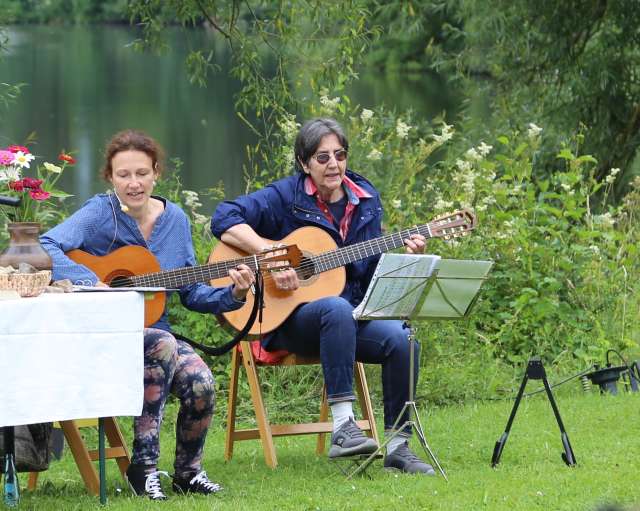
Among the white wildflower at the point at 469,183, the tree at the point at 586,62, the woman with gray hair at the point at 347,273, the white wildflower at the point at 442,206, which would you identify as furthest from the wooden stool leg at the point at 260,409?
the tree at the point at 586,62

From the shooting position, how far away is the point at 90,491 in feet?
15.4

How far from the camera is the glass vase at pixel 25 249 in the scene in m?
4.11

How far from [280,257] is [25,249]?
118 centimetres

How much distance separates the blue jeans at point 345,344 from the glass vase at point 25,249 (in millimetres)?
1209

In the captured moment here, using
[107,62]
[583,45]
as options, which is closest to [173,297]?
[583,45]

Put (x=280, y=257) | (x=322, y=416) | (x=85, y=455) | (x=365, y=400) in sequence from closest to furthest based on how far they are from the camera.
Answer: (x=85, y=455) < (x=280, y=257) < (x=365, y=400) < (x=322, y=416)

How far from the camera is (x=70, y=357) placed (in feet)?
13.1

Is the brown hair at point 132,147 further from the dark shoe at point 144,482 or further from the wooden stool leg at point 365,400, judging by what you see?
the wooden stool leg at point 365,400

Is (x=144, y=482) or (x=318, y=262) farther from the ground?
(x=318, y=262)

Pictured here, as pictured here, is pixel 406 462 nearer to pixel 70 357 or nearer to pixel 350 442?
pixel 350 442

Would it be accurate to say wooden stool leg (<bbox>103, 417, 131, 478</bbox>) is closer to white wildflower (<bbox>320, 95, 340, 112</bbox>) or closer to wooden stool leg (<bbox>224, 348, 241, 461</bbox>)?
wooden stool leg (<bbox>224, 348, 241, 461</bbox>)

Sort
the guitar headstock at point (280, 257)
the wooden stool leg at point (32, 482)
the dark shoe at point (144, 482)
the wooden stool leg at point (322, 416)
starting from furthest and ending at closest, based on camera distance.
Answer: the wooden stool leg at point (322, 416)
the guitar headstock at point (280, 257)
the wooden stool leg at point (32, 482)
the dark shoe at point (144, 482)

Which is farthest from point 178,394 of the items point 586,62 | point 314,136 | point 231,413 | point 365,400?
point 586,62

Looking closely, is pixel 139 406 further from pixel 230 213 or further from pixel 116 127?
pixel 116 127
